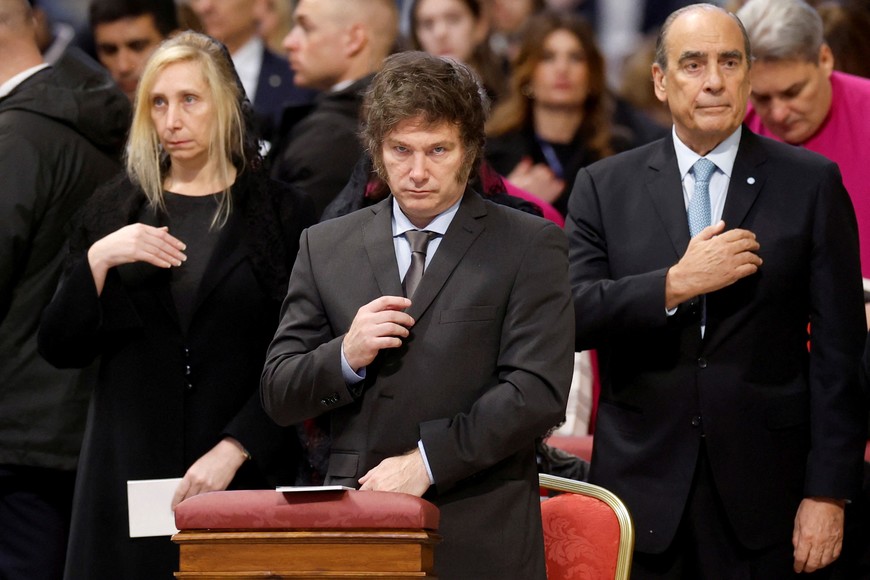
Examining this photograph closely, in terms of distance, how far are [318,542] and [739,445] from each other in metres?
1.48

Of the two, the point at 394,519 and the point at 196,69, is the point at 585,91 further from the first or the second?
the point at 394,519

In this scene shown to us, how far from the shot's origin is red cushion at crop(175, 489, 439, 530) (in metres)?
2.42

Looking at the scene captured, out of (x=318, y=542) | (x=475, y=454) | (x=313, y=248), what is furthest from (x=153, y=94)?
(x=318, y=542)

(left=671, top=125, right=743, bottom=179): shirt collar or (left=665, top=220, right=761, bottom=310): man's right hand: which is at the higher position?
(left=671, top=125, right=743, bottom=179): shirt collar

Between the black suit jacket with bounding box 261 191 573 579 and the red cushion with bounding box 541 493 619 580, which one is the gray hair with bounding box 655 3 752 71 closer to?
the black suit jacket with bounding box 261 191 573 579

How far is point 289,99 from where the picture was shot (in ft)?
22.5

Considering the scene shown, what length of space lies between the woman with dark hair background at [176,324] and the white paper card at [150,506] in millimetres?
37

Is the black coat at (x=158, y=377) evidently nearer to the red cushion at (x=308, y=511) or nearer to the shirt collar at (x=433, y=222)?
the shirt collar at (x=433, y=222)

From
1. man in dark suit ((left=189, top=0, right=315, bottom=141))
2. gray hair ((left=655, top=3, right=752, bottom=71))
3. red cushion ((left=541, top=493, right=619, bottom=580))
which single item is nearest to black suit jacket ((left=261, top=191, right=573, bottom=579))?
red cushion ((left=541, top=493, right=619, bottom=580))

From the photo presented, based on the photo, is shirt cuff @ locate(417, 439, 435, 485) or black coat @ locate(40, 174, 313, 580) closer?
shirt cuff @ locate(417, 439, 435, 485)

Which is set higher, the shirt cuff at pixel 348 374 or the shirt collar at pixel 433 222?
the shirt collar at pixel 433 222

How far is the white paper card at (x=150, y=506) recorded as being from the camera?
3934mm

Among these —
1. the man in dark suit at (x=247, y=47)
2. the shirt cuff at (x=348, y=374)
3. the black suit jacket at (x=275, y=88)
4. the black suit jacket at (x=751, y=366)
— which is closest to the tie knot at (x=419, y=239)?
the shirt cuff at (x=348, y=374)

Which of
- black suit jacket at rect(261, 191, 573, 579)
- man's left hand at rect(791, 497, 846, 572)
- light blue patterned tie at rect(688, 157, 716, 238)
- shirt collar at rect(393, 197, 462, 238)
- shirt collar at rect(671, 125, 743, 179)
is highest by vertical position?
shirt collar at rect(671, 125, 743, 179)
